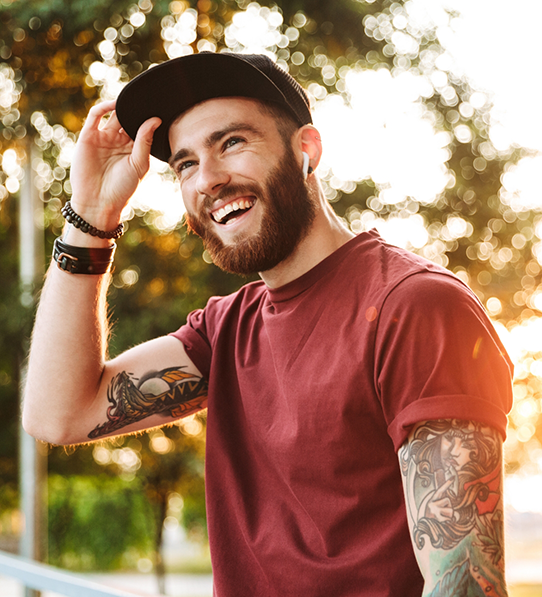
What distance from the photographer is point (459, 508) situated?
3.51 ft

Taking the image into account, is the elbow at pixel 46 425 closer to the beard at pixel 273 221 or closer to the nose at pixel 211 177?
the beard at pixel 273 221

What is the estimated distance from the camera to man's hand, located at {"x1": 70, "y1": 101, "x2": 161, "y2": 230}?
1836 millimetres

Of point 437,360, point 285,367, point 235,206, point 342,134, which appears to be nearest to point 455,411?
point 437,360

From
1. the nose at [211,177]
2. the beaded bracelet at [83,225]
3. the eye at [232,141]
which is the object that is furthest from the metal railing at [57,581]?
the eye at [232,141]

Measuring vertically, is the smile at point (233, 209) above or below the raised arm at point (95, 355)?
above

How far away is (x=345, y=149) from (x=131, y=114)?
4139 millimetres

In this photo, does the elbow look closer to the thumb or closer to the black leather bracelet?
the black leather bracelet

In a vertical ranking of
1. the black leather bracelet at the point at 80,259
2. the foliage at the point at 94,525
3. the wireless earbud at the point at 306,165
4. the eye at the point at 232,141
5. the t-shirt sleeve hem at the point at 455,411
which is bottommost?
the foliage at the point at 94,525

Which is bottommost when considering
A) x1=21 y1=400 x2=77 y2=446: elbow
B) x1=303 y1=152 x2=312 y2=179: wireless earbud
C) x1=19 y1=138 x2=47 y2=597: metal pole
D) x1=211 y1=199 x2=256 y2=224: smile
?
x1=19 y1=138 x2=47 y2=597: metal pole

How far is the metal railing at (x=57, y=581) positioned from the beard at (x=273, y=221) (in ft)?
3.31

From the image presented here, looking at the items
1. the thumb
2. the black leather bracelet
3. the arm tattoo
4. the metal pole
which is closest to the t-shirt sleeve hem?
the arm tattoo

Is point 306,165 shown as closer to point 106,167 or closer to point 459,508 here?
point 106,167

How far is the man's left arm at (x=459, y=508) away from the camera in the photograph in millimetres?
1054

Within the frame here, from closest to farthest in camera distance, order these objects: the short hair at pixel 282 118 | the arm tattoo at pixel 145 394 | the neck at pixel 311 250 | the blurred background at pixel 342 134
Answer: the neck at pixel 311 250, the short hair at pixel 282 118, the arm tattoo at pixel 145 394, the blurred background at pixel 342 134
